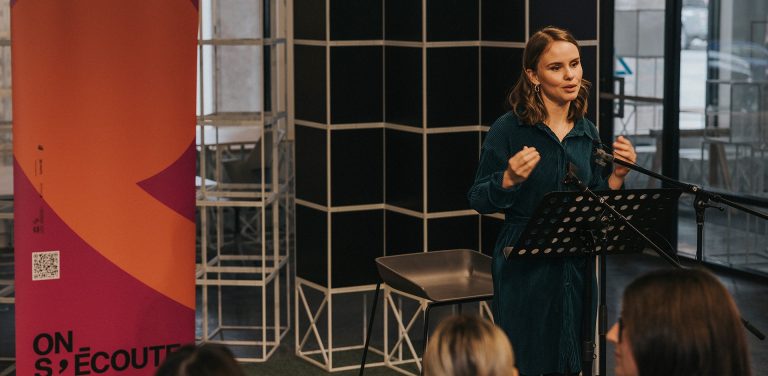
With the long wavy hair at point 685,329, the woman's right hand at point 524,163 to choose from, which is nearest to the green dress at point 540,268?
the woman's right hand at point 524,163

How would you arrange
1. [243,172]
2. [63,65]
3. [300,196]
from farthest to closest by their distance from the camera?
[243,172], [300,196], [63,65]

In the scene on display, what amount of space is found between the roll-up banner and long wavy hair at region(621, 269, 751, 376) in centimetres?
229

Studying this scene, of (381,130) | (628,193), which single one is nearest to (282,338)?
(381,130)

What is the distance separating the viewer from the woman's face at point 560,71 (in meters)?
3.38

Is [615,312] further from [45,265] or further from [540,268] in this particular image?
[45,265]

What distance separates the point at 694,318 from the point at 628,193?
4.09 ft

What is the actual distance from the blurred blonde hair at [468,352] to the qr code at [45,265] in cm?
202

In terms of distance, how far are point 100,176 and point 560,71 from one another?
1569 mm

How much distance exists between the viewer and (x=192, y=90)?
Answer: 3951 millimetres

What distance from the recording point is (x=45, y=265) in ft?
12.6

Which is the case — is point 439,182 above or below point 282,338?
above

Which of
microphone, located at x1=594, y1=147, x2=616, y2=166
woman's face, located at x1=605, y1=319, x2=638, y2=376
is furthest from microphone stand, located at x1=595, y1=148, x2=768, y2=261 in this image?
woman's face, located at x1=605, y1=319, x2=638, y2=376

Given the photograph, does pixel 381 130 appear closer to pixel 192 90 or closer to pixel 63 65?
pixel 192 90

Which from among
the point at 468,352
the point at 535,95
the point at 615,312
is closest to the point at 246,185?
the point at 615,312
